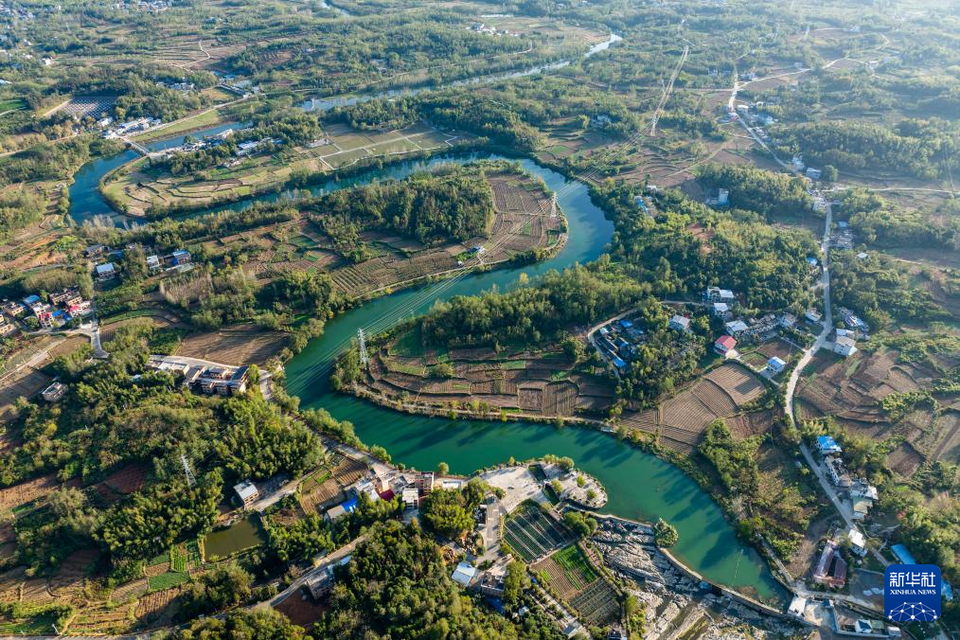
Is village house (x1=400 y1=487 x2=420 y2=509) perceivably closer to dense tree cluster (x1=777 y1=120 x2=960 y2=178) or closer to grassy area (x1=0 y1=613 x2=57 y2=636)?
grassy area (x1=0 y1=613 x2=57 y2=636)

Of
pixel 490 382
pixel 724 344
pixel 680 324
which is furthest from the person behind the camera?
pixel 680 324

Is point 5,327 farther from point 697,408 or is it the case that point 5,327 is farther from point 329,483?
point 697,408

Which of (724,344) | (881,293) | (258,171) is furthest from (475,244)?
(881,293)

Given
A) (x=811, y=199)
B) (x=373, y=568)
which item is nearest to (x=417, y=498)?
(x=373, y=568)

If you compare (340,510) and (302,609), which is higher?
(340,510)

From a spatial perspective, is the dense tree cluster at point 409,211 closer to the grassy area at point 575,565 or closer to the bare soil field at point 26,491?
the bare soil field at point 26,491
